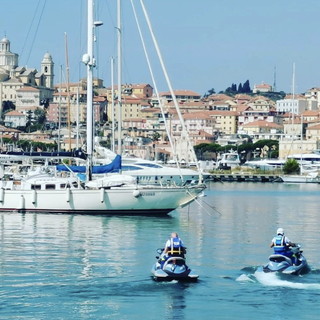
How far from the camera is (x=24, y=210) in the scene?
131 feet

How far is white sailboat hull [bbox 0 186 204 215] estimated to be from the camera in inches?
1539

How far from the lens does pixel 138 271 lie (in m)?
26.3

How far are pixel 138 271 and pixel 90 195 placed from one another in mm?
13175

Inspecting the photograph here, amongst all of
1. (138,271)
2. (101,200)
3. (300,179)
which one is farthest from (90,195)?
(300,179)

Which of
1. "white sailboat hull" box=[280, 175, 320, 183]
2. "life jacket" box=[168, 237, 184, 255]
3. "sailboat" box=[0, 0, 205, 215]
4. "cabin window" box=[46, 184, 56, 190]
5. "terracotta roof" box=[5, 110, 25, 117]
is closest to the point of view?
"life jacket" box=[168, 237, 184, 255]

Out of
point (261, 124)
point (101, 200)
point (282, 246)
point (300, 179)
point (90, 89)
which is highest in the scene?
point (261, 124)

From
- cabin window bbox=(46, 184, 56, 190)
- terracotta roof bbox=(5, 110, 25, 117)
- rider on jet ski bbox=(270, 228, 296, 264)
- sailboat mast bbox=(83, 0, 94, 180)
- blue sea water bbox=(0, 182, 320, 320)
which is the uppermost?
terracotta roof bbox=(5, 110, 25, 117)

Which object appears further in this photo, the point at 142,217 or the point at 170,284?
the point at 142,217

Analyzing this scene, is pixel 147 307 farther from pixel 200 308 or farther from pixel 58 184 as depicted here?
pixel 58 184

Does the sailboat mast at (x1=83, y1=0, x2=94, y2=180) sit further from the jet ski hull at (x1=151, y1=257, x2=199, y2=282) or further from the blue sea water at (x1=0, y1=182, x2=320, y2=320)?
the jet ski hull at (x1=151, y1=257, x2=199, y2=282)

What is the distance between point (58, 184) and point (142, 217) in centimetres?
313

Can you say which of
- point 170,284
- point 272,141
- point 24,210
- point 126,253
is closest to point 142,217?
point 24,210

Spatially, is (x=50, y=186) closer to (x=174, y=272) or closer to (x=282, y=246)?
(x=282, y=246)

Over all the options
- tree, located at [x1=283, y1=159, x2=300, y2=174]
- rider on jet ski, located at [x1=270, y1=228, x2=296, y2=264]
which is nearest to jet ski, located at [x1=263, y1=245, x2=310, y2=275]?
rider on jet ski, located at [x1=270, y1=228, x2=296, y2=264]
